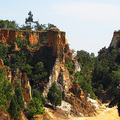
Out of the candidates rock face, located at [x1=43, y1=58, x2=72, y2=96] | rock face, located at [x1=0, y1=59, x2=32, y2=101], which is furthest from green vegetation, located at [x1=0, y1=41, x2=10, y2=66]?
rock face, located at [x1=0, y1=59, x2=32, y2=101]

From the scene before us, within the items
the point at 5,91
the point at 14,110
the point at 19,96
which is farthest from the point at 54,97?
the point at 5,91

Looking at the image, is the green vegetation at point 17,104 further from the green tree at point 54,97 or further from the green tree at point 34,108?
the green tree at point 54,97

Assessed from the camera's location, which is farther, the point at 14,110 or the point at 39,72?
the point at 39,72

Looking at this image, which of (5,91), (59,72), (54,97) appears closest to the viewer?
(5,91)

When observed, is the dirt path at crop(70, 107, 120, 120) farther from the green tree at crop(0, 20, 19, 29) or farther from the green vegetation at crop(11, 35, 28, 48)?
the green tree at crop(0, 20, 19, 29)

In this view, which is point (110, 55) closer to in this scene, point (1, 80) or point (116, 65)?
point (116, 65)

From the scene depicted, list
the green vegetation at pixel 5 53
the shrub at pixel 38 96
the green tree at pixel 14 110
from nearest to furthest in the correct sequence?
the green tree at pixel 14 110, the shrub at pixel 38 96, the green vegetation at pixel 5 53

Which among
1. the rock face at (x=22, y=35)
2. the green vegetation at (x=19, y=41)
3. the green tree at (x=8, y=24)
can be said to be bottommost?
the green vegetation at (x=19, y=41)

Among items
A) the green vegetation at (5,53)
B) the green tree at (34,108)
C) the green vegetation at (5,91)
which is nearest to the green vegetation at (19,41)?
the green vegetation at (5,53)

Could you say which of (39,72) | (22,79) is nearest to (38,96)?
(22,79)

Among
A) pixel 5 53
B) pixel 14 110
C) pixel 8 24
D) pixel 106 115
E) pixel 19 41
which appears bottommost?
pixel 106 115

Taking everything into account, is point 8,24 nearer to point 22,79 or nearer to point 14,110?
point 22,79

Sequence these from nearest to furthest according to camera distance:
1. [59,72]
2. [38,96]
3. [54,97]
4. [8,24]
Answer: [38,96], [54,97], [59,72], [8,24]

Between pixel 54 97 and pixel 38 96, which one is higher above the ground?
pixel 38 96
